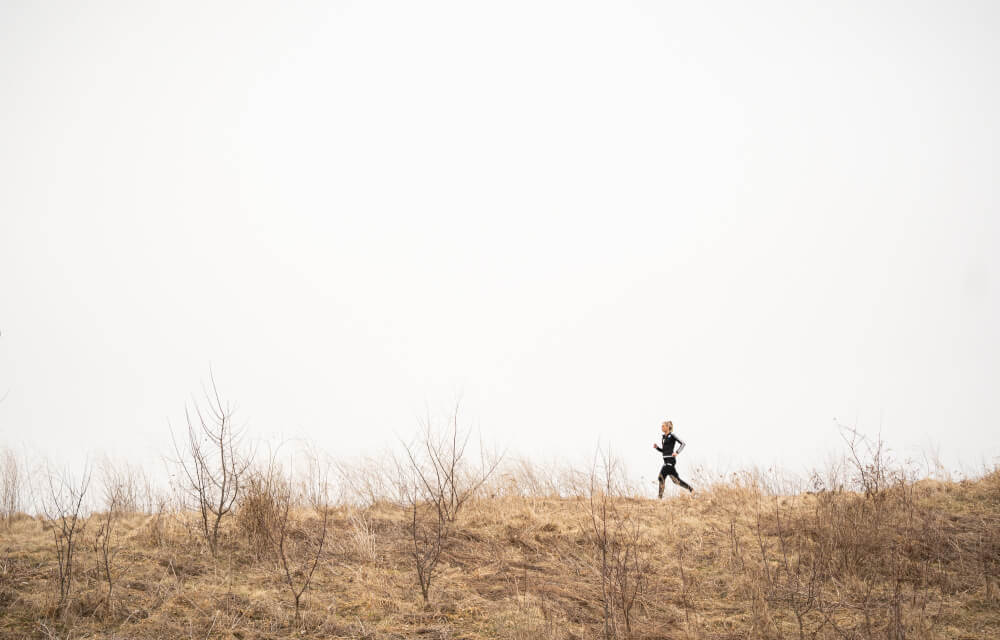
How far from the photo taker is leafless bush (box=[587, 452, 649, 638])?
684cm

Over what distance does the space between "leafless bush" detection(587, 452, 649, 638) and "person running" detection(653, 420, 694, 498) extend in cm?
101

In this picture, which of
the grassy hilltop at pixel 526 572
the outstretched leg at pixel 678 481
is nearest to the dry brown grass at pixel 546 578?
the grassy hilltop at pixel 526 572

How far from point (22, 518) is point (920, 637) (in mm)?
13120

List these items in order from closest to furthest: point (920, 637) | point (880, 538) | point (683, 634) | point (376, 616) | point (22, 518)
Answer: point (920, 637)
point (683, 634)
point (376, 616)
point (880, 538)
point (22, 518)

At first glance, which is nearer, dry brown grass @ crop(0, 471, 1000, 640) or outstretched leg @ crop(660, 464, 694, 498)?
dry brown grass @ crop(0, 471, 1000, 640)

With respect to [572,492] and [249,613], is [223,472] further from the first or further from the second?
[572,492]

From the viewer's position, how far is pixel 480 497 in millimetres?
12898

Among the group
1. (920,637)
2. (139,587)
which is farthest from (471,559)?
(920,637)

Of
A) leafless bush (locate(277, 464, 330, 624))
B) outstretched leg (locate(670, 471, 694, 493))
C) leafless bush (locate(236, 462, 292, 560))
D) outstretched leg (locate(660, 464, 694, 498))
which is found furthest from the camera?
outstretched leg (locate(660, 464, 694, 498))

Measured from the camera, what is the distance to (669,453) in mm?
14797

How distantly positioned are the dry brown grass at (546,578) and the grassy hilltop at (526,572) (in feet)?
0.10

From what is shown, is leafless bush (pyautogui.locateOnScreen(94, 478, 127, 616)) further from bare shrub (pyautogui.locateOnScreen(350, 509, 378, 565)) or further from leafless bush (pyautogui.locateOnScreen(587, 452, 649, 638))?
leafless bush (pyautogui.locateOnScreen(587, 452, 649, 638))

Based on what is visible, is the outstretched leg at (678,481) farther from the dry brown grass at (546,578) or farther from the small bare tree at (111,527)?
the small bare tree at (111,527)

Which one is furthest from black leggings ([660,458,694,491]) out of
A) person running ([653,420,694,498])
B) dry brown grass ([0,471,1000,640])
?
dry brown grass ([0,471,1000,640])
